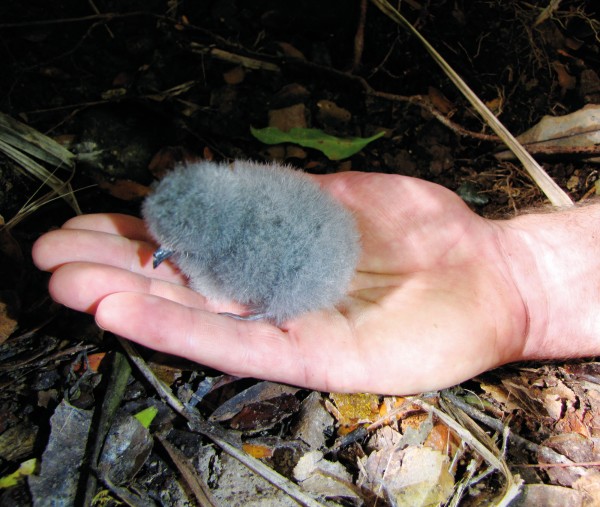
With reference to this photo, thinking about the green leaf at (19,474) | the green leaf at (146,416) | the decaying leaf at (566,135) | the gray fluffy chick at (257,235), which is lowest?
the green leaf at (19,474)

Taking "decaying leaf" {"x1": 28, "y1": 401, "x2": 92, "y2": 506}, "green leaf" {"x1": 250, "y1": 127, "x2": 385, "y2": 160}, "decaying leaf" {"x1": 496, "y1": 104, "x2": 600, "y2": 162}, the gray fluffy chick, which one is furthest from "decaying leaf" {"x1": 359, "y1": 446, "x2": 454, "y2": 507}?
"decaying leaf" {"x1": 496, "y1": 104, "x2": 600, "y2": 162}

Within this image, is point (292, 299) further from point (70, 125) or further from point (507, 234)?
point (70, 125)

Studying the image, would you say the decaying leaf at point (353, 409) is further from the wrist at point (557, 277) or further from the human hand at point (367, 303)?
the wrist at point (557, 277)

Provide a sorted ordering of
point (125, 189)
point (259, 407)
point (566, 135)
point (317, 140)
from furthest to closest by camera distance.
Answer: point (566, 135)
point (317, 140)
point (125, 189)
point (259, 407)

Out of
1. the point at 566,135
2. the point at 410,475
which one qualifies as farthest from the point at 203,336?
the point at 566,135

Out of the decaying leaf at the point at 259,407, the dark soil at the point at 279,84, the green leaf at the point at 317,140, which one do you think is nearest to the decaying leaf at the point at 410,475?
the decaying leaf at the point at 259,407

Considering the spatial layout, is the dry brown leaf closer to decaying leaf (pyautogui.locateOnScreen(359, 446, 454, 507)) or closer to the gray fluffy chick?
the gray fluffy chick

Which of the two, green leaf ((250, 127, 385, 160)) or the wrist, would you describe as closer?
the wrist

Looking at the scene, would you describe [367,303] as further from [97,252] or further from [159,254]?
[97,252]
